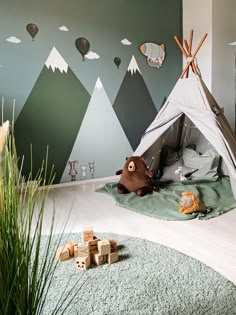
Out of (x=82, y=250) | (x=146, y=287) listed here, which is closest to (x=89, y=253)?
(x=82, y=250)

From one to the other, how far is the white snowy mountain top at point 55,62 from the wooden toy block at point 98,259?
240 centimetres

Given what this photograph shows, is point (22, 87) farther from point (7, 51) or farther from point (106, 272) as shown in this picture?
point (106, 272)

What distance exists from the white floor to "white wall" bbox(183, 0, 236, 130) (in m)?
2.07

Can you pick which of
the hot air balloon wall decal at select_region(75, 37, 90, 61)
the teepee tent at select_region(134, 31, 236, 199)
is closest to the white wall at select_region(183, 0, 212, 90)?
the teepee tent at select_region(134, 31, 236, 199)

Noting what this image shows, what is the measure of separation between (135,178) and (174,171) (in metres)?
0.67

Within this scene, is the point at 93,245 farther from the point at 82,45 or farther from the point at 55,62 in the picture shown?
the point at 82,45

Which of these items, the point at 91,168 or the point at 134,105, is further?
the point at 134,105

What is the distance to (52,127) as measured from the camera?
140 inches

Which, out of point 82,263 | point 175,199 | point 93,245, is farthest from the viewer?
point 175,199

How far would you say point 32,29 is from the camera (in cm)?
332

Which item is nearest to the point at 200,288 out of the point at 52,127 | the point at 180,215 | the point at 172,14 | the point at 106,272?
the point at 106,272

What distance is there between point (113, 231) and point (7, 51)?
7.30 ft

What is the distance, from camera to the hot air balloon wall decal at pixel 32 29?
3297 mm

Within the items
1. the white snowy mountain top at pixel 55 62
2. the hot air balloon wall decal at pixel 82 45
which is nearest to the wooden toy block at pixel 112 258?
the white snowy mountain top at pixel 55 62
